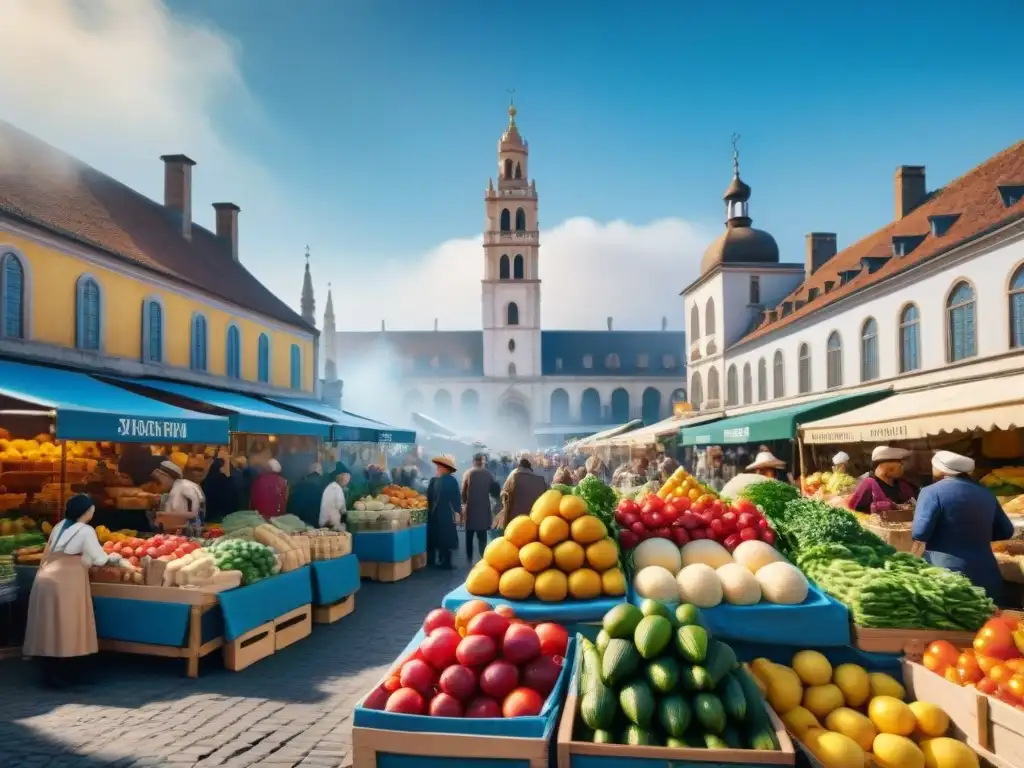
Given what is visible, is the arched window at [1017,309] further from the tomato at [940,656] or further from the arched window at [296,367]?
the arched window at [296,367]

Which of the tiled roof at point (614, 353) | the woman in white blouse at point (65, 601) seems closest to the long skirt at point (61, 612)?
the woman in white blouse at point (65, 601)

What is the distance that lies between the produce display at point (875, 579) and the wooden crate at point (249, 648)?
17.6 ft

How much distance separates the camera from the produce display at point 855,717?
3.72 m

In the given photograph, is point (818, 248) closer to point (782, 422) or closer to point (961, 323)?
point (961, 323)

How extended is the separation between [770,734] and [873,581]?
171 cm

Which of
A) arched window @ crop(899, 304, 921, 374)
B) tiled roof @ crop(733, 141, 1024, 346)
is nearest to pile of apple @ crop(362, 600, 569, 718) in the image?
tiled roof @ crop(733, 141, 1024, 346)

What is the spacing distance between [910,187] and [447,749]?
95.5 ft

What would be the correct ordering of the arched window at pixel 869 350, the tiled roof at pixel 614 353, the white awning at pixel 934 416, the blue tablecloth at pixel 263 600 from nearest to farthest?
the blue tablecloth at pixel 263 600, the white awning at pixel 934 416, the arched window at pixel 869 350, the tiled roof at pixel 614 353

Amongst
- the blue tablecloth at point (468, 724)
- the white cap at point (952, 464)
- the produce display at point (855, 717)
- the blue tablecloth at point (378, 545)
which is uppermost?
the white cap at point (952, 464)

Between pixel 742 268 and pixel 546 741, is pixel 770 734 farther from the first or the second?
pixel 742 268

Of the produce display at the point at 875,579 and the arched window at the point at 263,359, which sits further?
the arched window at the point at 263,359

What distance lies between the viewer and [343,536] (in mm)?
9711

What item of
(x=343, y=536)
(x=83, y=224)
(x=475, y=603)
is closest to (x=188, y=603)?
(x=343, y=536)

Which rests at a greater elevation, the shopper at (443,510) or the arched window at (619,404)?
the arched window at (619,404)
